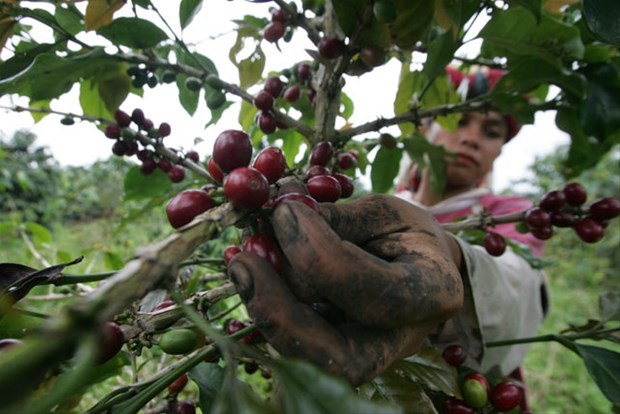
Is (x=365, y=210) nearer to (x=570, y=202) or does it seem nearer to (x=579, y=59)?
(x=570, y=202)

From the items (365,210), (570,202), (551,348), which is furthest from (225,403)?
(551,348)

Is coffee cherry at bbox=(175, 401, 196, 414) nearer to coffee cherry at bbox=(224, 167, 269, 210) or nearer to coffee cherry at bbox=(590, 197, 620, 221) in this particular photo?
coffee cherry at bbox=(224, 167, 269, 210)

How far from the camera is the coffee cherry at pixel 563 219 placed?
3.17 ft

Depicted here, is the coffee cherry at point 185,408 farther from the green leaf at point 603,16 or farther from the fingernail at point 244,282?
the green leaf at point 603,16

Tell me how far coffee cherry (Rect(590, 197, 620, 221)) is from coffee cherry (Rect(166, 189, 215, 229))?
2.89 feet

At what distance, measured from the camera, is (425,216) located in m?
0.65

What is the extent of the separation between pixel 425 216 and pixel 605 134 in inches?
25.0

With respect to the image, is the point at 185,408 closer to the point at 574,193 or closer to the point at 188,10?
the point at 188,10

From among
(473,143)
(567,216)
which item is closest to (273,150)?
(567,216)

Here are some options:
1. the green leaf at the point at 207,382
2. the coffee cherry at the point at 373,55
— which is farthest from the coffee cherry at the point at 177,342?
the coffee cherry at the point at 373,55

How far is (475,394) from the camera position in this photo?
0.77 meters

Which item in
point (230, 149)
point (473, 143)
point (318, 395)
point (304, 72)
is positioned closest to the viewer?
point (318, 395)

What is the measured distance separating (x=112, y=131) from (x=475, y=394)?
0.95 metres

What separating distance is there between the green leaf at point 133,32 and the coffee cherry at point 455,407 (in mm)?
929
